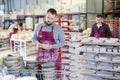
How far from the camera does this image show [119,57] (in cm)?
346

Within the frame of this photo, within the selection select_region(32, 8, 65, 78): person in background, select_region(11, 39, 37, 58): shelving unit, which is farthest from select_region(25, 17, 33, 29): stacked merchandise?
select_region(32, 8, 65, 78): person in background

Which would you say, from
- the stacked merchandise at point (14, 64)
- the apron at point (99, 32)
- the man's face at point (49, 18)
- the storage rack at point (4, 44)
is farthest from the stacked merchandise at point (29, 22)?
the stacked merchandise at point (14, 64)

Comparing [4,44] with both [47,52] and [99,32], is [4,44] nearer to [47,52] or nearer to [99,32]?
[99,32]

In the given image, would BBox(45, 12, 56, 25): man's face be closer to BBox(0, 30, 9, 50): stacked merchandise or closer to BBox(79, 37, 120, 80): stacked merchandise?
BBox(79, 37, 120, 80): stacked merchandise

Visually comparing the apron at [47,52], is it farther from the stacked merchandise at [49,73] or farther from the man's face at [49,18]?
the stacked merchandise at [49,73]

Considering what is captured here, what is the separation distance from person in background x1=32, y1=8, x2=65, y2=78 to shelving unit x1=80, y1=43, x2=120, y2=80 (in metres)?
0.56

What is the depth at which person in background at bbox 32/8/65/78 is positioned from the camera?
3.24 meters

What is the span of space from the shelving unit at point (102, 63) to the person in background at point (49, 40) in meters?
0.56

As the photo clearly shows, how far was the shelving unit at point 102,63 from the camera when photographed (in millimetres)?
3485

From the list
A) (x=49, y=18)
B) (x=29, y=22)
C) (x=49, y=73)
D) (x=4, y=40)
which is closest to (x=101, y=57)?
(x=49, y=18)

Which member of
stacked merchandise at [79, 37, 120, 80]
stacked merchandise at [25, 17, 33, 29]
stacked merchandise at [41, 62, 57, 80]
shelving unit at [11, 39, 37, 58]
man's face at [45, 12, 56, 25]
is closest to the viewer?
stacked merchandise at [41, 62, 57, 80]

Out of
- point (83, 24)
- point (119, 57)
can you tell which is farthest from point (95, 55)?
point (83, 24)

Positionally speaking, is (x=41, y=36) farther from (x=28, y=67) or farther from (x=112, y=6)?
(x=112, y=6)

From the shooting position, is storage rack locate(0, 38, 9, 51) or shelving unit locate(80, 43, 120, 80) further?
storage rack locate(0, 38, 9, 51)
